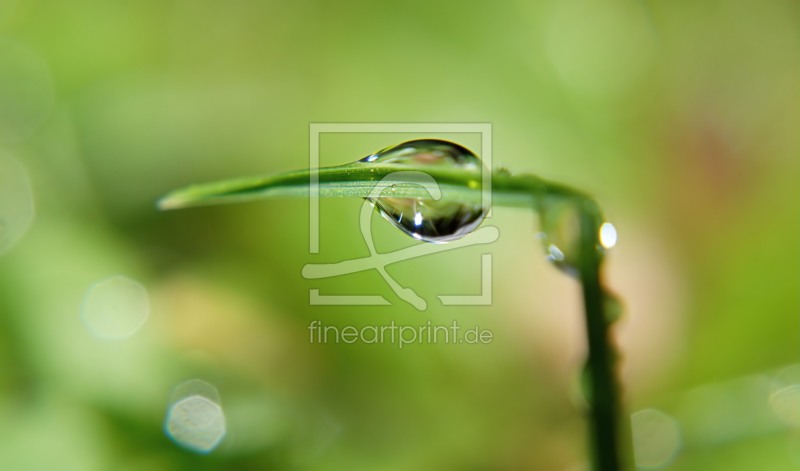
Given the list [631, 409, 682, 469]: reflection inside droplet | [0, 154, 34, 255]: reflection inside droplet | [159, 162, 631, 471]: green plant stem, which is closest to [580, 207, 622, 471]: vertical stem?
[159, 162, 631, 471]: green plant stem

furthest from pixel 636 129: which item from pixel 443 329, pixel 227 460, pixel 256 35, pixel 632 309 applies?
pixel 227 460

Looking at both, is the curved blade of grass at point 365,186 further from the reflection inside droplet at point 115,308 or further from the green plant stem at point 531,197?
the reflection inside droplet at point 115,308

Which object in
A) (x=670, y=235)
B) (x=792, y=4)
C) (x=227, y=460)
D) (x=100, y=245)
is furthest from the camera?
(x=792, y=4)

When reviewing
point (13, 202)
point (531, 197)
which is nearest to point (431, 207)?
point (531, 197)

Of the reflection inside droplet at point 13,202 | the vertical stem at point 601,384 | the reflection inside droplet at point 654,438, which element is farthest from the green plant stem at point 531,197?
the reflection inside droplet at point 13,202

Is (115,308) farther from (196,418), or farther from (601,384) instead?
(601,384)

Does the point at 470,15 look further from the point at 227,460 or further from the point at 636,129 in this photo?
the point at 227,460
